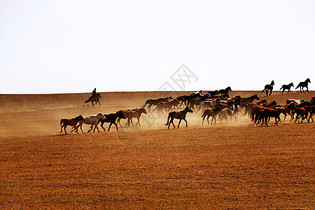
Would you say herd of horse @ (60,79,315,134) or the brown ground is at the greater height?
herd of horse @ (60,79,315,134)

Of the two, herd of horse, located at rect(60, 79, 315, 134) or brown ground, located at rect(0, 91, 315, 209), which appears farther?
herd of horse, located at rect(60, 79, 315, 134)

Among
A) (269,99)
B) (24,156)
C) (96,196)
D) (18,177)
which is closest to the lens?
(96,196)

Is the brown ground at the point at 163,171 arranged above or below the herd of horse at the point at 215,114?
below

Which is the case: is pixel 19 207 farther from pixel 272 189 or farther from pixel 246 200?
pixel 272 189

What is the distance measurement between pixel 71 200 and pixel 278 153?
1015 cm

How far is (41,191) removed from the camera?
1172 cm

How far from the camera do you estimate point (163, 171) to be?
13750 millimetres

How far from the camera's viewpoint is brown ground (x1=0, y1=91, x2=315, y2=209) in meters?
10.5

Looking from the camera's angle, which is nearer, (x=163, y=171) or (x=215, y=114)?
(x=163, y=171)

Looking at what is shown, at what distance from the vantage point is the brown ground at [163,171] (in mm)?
10539

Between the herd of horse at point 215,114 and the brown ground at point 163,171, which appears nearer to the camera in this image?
the brown ground at point 163,171

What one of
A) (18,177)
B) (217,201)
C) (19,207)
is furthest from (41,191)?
(217,201)

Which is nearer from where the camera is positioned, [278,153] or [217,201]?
[217,201]

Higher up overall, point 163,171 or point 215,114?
point 215,114
